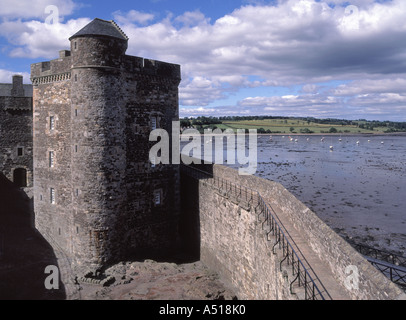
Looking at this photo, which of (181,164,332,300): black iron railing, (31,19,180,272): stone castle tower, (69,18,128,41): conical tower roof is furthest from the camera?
(31,19,180,272): stone castle tower

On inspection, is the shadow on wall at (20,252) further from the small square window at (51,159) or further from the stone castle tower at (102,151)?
the small square window at (51,159)

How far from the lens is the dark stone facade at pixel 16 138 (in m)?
22.5

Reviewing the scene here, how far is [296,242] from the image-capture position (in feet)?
38.1

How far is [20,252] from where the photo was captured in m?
18.2

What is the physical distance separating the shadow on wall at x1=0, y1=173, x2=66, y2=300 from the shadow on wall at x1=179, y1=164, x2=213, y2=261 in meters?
7.43

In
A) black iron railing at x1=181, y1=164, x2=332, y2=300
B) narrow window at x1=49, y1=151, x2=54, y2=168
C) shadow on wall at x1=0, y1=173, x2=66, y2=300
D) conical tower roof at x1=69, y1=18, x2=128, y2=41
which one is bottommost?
shadow on wall at x1=0, y1=173, x2=66, y2=300

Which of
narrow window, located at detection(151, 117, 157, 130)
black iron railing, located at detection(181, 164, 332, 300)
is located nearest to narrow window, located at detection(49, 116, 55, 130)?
narrow window, located at detection(151, 117, 157, 130)

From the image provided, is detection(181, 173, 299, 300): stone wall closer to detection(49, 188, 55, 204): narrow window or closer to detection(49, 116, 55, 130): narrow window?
detection(49, 188, 55, 204): narrow window

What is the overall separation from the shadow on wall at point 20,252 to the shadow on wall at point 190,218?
292 inches

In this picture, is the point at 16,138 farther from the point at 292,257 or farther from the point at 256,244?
the point at 292,257

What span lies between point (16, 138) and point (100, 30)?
1143cm

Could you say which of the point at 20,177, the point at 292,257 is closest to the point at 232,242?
the point at 292,257

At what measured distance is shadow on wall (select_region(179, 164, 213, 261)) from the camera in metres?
19.8
